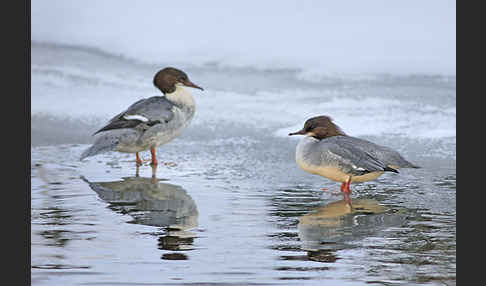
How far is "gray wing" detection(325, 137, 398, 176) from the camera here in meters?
5.50

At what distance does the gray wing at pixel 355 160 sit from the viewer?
5.50 m

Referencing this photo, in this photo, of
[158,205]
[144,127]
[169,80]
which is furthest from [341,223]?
[169,80]

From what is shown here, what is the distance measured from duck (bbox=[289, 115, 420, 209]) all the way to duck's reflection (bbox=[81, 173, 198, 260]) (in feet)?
3.19

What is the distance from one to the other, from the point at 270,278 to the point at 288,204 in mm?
1791

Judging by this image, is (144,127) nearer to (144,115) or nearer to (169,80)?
(144,115)

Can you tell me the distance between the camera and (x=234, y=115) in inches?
339

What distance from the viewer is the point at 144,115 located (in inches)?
273

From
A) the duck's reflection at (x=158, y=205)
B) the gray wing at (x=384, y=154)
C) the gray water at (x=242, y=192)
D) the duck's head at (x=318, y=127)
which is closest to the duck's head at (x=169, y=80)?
the gray water at (x=242, y=192)

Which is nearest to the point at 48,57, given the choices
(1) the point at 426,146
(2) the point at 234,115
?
(2) the point at 234,115

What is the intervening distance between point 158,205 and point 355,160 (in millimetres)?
1471

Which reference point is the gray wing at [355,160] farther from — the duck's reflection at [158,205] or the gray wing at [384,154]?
the duck's reflection at [158,205]

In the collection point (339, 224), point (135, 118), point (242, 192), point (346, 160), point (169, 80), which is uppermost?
point (169, 80)

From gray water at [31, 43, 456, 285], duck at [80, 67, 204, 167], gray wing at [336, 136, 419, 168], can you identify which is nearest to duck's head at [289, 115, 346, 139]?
gray wing at [336, 136, 419, 168]

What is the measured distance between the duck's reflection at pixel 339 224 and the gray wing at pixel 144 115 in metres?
2.31
